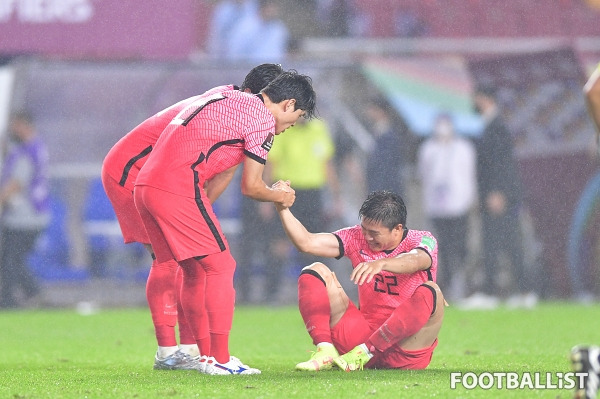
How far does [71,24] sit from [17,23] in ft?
2.16

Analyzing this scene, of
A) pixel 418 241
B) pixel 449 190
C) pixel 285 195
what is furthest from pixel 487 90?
pixel 285 195

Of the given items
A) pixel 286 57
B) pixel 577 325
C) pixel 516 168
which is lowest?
pixel 577 325

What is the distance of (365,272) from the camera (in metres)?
6.43

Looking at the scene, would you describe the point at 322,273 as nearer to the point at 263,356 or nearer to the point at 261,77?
the point at 261,77

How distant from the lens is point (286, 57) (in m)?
Result: 15.1

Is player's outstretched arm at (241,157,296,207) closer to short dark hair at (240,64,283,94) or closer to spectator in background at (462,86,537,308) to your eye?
short dark hair at (240,64,283,94)

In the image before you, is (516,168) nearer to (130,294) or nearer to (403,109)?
(403,109)

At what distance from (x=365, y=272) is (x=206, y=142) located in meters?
1.19

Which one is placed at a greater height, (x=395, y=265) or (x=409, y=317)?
(x=395, y=265)

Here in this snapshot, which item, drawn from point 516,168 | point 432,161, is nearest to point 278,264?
point 432,161

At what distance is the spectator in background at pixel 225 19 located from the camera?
1684 centimetres

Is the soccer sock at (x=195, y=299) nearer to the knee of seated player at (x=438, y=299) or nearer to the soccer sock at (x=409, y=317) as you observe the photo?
the soccer sock at (x=409, y=317)

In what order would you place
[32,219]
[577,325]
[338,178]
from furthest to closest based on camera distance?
1. [338,178]
2. [32,219]
3. [577,325]

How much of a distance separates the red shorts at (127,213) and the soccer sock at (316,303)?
114 cm
